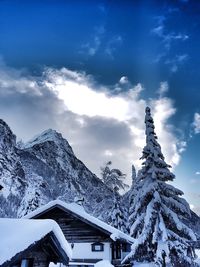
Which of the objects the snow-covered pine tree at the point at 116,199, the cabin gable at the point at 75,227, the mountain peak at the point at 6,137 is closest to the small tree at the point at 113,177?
the snow-covered pine tree at the point at 116,199

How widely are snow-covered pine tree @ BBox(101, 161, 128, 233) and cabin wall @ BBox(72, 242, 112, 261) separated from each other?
14564 mm

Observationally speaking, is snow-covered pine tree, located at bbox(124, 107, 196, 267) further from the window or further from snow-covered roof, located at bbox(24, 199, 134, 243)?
the window

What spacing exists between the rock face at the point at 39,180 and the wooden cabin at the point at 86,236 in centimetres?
1488

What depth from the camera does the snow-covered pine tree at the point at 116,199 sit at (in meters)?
36.0

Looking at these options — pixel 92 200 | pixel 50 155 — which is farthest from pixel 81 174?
pixel 92 200

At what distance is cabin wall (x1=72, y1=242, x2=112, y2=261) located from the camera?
20491mm

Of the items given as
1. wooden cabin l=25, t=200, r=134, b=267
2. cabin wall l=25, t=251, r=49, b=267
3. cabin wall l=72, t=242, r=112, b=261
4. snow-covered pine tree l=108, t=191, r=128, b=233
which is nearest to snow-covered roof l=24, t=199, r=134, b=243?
wooden cabin l=25, t=200, r=134, b=267

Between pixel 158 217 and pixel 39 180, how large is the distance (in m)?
40.3

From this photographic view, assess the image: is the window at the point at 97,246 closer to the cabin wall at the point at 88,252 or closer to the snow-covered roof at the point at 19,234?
the cabin wall at the point at 88,252

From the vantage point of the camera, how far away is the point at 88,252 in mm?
21219

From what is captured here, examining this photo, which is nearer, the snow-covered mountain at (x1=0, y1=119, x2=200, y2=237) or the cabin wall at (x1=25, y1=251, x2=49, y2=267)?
the cabin wall at (x1=25, y1=251, x2=49, y2=267)

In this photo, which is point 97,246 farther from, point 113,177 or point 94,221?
point 113,177

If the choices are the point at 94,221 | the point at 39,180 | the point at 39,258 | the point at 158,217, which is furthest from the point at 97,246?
the point at 39,180

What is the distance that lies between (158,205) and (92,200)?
390ft
